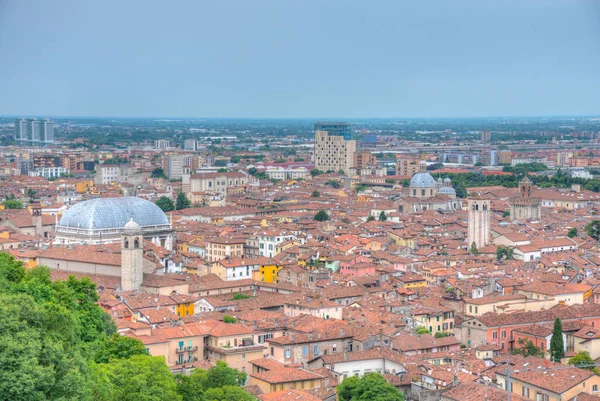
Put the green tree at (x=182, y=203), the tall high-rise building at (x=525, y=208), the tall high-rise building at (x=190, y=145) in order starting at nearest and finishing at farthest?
the tall high-rise building at (x=525, y=208), the green tree at (x=182, y=203), the tall high-rise building at (x=190, y=145)

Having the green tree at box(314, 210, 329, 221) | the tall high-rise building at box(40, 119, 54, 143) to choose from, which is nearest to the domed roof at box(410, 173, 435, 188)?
the green tree at box(314, 210, 329, 221)

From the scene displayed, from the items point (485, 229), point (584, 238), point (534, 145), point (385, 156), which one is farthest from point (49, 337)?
point (534, 145)

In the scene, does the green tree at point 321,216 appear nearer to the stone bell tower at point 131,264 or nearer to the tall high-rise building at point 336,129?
the stone bell tower at point 131,264

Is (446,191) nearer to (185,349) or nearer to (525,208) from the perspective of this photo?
(525,208)

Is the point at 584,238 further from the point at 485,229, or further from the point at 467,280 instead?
the point at 467,280

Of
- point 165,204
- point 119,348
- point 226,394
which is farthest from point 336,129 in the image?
point 226,394

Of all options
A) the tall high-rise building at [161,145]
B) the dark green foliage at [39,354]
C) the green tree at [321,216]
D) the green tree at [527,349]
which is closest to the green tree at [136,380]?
the dark green foliage at [39,354]
